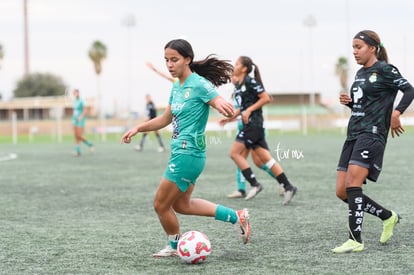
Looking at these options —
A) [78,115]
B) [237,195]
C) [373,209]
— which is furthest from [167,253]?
[78,115]

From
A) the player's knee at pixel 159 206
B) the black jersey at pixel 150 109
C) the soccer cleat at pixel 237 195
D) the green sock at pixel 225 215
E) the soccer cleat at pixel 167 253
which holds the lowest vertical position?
the black jersey at pixel 150 109

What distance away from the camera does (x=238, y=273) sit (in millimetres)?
5684

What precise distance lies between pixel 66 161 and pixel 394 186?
11147 mm

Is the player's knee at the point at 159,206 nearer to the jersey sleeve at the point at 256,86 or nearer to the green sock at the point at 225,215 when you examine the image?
the green sock at the point at 225,215

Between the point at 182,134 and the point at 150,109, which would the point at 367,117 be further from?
the point at 150,109

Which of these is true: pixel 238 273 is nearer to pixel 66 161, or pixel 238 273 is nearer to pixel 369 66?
pixel 369 66

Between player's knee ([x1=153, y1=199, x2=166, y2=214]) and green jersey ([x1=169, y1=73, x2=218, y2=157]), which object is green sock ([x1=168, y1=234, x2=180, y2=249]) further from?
green jersey ([x1=169, y1=73, x2=218, y2=157])

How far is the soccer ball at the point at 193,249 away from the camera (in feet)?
19.9

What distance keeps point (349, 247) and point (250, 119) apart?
467cm

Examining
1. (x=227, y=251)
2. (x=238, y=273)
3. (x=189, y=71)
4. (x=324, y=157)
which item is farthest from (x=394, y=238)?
(x=324, y=157)

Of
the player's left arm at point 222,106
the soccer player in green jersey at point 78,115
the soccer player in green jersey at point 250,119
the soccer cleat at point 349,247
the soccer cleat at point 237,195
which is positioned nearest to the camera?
the player's left arm at point 222,106

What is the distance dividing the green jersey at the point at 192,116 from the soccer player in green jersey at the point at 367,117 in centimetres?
145

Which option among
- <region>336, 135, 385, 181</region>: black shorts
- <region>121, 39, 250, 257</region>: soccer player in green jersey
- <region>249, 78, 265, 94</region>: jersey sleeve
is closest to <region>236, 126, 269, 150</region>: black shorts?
<region>249, 78, 265, 94</region>: jersey sleeve

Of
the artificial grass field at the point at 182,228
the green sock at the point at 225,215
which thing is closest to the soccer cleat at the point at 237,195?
the artificial grass field at the point at 182,228
